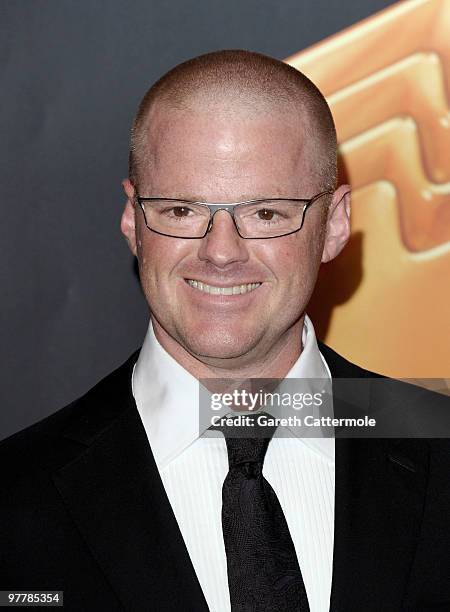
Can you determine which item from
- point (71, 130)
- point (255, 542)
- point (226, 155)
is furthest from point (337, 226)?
point (71, 130)

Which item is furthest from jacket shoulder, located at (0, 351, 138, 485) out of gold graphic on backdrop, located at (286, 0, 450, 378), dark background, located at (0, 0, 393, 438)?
gold graphic on backdrop, located at (286, 0, 450, 378)

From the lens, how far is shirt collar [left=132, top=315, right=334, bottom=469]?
7.23 ft

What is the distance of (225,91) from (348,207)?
1.43ft

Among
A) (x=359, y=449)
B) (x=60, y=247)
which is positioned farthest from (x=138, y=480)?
(x=60, y=247)

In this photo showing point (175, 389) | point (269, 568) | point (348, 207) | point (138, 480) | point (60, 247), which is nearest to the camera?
point (269, 568)

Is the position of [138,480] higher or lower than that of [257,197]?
lower

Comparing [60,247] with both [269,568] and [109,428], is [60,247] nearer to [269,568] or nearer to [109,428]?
[109,428]

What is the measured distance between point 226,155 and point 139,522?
0.79 meters

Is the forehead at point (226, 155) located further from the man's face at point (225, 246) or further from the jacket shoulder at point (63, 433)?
the jacket shoulder at point (63, 433)

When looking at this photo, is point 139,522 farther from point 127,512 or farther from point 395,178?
point 395,178

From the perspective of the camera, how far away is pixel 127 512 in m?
2.08

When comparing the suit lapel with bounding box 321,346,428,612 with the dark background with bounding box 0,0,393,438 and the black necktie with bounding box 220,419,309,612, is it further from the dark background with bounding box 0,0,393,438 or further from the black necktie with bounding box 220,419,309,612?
the dark background with bounding box 0,0,393,438

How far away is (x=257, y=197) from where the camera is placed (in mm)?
2162

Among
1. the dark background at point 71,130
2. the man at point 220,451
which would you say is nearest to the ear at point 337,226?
the man at point 220,451
